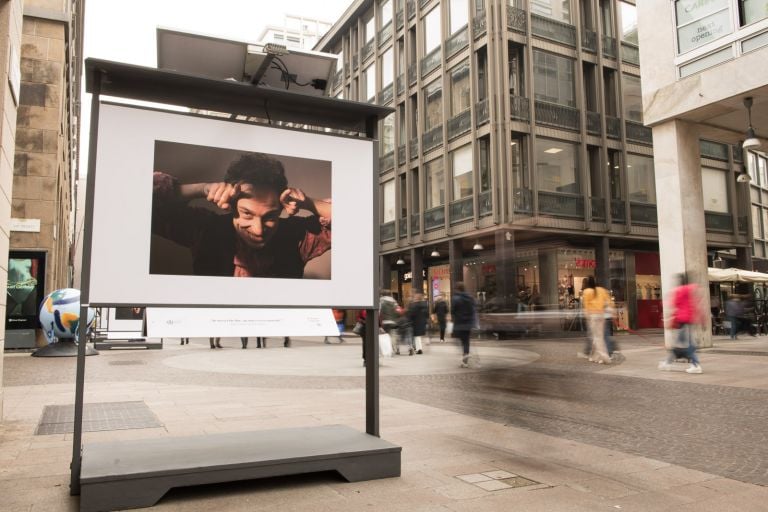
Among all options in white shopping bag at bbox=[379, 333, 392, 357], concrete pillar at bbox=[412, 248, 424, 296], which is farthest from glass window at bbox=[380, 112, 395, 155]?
white shopping bag at bbox=[379, 333, 392, 357]

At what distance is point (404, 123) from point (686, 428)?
31.0m

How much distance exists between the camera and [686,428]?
22.3 ft

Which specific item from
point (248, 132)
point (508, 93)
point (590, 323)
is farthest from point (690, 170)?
point (248, 132)

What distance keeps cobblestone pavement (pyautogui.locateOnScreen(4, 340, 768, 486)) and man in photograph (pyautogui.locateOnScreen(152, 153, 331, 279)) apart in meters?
3.46

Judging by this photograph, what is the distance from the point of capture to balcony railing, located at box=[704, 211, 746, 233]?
32688mm

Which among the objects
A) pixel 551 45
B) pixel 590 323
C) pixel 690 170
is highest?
pixel 551 45

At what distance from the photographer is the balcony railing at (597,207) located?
29812mm

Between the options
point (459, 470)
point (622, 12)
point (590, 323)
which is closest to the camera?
point (459, 470)

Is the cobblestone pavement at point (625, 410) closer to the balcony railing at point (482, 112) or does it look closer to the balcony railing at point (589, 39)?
the balcony railing at point (482, 112)

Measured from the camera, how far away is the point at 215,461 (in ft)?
13.7

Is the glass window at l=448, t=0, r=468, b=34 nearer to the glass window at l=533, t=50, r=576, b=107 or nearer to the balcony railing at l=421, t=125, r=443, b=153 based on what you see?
the glass window at l=533, t=50, r=576, b=107

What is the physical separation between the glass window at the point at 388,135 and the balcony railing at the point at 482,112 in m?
9.03

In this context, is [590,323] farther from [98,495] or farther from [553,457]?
[98,495]

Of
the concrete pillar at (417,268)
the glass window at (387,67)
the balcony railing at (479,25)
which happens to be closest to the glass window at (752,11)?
the balcony railing at (479,25)
